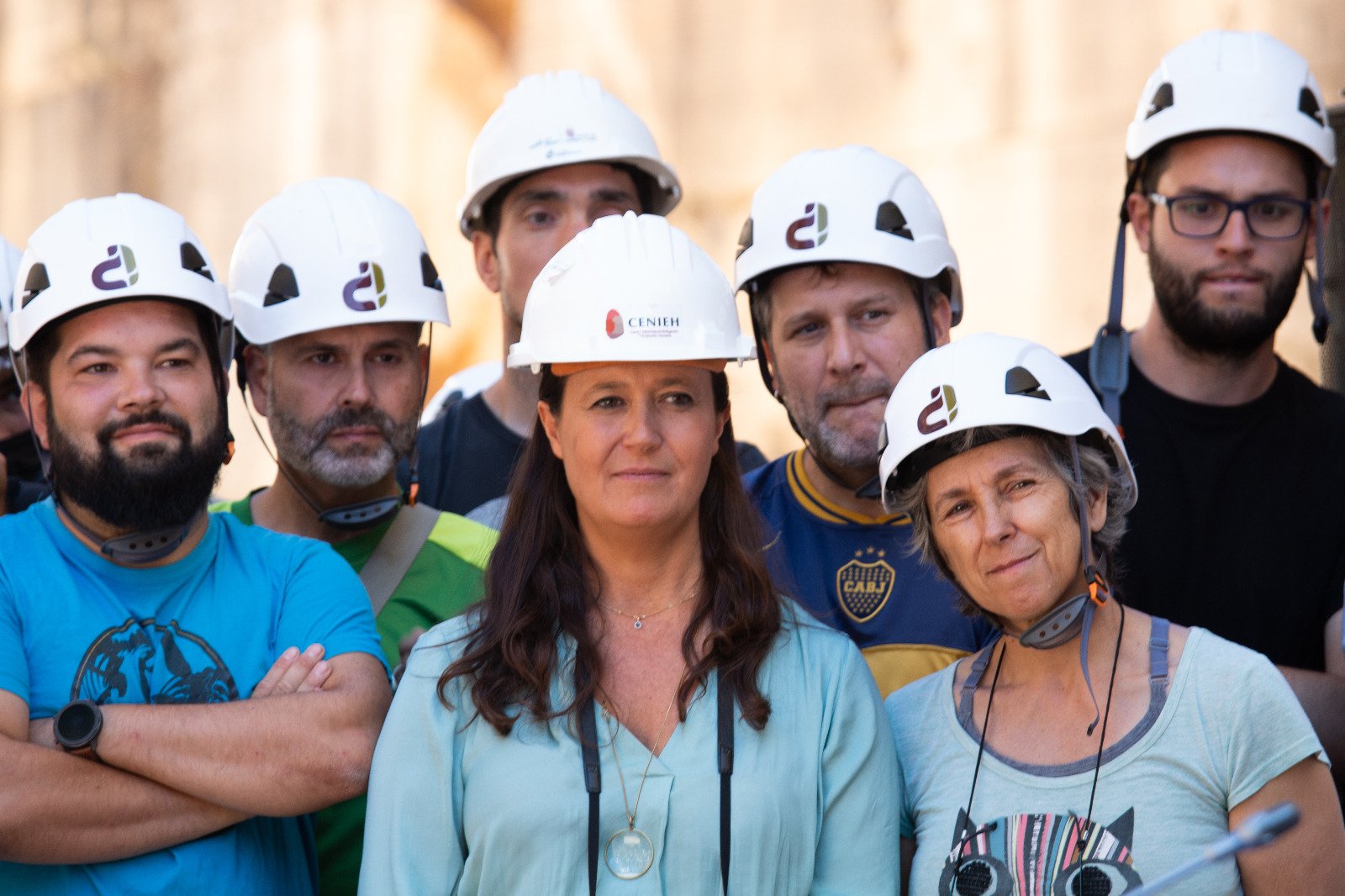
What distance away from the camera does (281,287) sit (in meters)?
4.90

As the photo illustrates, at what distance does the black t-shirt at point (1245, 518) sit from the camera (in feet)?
15.3

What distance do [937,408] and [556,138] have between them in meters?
2.49

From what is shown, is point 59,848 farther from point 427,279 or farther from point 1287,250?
point 1287,250

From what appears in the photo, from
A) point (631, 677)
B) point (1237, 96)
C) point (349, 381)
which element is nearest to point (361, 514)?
point (349, 381)

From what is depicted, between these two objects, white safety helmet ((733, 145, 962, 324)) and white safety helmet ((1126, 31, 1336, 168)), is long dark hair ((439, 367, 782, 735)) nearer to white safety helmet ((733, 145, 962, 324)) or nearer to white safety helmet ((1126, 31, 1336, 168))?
white safety helmet ((733, 145, 962, 324))

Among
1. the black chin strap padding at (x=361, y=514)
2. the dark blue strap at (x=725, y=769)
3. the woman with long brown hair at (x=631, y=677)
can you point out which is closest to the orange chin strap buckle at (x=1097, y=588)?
the woman with long brown hair at (x=631, y=677)

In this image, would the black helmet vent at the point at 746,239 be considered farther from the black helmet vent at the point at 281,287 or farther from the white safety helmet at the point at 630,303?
the black helmet vent at the point at 281,287

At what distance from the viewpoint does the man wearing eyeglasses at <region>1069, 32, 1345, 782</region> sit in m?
4.71

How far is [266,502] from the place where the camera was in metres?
A: 4.97

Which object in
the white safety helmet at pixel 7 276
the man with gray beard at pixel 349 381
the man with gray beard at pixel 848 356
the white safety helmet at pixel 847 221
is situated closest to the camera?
the man with gray beard at pixel 848 356

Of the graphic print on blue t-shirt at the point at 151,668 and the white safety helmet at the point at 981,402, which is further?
the white safety helmet at the point at 981,402

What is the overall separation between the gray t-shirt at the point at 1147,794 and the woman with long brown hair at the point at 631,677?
198mm

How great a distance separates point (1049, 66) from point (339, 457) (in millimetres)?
4698

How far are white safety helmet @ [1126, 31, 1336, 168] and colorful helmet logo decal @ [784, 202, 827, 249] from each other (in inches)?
48.5
